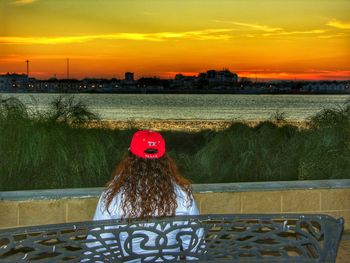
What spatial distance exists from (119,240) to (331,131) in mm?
4890

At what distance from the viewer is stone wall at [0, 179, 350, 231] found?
5.20 m

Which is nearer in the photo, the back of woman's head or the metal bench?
the metal bench

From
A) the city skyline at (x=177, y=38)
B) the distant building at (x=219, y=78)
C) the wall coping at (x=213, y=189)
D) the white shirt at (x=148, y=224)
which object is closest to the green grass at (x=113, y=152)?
the city skyline at (x=177, y=38)

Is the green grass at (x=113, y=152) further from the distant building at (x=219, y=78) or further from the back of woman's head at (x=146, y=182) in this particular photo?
the back of woman's head at (x=146, y=182)

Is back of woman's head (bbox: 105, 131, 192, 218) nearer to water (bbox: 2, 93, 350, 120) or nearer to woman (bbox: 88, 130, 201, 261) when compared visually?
woman (bbox: 88, 130, 201, 261)

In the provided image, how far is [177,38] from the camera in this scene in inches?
344

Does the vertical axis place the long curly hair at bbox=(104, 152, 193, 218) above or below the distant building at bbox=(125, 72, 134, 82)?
below

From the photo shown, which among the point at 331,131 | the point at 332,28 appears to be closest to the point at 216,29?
the point at 332,28

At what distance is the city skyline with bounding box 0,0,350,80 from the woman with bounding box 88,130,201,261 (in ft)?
12.7

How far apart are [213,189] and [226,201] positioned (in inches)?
5.6

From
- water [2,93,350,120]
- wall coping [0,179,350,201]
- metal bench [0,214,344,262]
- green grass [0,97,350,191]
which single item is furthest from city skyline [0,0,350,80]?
metal bench [0,214,344,262]

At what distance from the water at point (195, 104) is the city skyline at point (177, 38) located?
1.07 feet

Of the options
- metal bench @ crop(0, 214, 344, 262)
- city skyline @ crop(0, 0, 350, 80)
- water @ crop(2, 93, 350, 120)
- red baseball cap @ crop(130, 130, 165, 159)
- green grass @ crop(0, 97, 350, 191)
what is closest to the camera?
metal bench @ crop(0, 214, 344, 262)

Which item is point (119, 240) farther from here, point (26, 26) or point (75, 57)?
point (75, 57)
